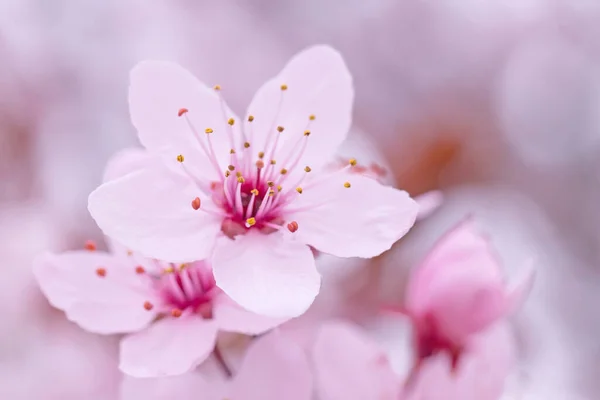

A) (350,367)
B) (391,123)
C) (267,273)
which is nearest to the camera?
(267,273)

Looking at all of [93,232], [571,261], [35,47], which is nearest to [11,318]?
[93,232]

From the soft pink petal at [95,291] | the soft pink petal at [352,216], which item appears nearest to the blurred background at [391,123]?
the soft pink petal at [95,291]

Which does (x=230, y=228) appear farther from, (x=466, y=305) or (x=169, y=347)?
(x=466, y=305)

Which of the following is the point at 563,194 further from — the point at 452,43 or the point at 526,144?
the point at 452,43

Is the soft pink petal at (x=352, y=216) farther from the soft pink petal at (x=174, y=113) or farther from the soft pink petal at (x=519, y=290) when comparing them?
the soft pink petal at (x=519, y=290)

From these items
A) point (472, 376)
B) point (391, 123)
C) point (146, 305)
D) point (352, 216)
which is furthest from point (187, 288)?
point (391, 123)

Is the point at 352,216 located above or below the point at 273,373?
above
